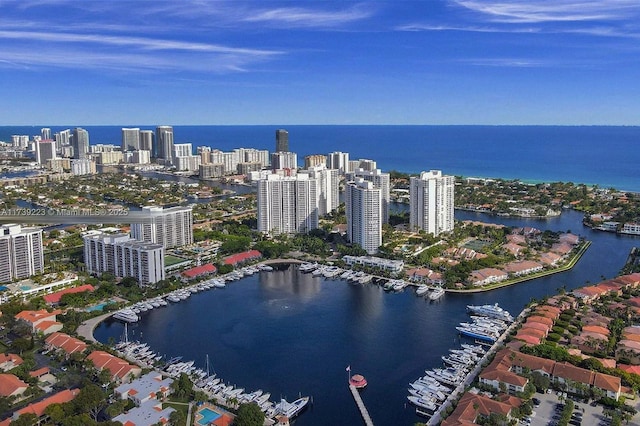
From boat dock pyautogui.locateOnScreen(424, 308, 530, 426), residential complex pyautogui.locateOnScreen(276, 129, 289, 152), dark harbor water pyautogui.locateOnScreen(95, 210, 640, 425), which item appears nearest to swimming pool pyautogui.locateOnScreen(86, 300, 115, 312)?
dark harbor water pyautogui.locateOnScreen(95, 210, 640, 425)

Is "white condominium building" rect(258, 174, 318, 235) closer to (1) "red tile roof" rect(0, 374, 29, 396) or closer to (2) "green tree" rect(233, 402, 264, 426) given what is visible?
(1) "red tile roof" rect(0, 374, 29, 396)

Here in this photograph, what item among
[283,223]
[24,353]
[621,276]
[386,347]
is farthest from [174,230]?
[621,276]

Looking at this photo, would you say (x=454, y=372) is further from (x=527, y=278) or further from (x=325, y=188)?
(x=325, y=188)

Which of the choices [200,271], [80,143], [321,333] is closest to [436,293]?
[321,333]

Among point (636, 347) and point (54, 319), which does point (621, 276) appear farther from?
point (54, 319)

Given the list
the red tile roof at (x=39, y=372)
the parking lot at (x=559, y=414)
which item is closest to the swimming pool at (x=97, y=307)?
the red tile roof at (x=39, y=372)
